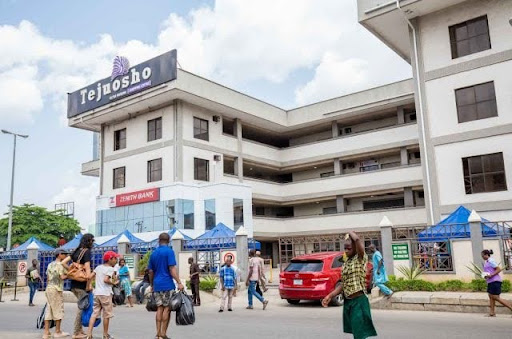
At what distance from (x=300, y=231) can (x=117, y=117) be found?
1531cm

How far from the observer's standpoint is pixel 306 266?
15469 millimetres

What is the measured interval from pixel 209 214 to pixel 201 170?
329cm

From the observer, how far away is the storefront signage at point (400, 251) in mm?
16547

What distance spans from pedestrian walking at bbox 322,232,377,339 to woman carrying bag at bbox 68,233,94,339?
4.72m

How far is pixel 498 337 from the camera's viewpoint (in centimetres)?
884

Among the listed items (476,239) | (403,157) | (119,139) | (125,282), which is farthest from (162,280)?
(119,139)

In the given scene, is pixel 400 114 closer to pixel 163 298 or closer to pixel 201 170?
pixel 201 170

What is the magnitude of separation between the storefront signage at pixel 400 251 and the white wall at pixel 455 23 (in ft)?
35.4

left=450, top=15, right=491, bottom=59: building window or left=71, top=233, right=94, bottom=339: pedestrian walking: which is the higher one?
left=450, top=15, right=491, bottom=59: building window

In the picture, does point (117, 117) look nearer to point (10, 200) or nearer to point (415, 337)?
point (10, 200)

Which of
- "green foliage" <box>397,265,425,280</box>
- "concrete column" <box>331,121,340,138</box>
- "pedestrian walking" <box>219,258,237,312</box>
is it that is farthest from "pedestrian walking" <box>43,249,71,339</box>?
"concrete column" <box>331,121,340,138</box>

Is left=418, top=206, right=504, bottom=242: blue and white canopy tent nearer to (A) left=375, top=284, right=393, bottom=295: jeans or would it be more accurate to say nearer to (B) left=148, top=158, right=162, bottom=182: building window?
→ (A) left=375, top=284, right=393, bottom=295: jeans

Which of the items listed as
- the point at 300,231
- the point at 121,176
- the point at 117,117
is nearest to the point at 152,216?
the point at 121,176

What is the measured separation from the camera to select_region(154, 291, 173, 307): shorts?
26.1 feet
